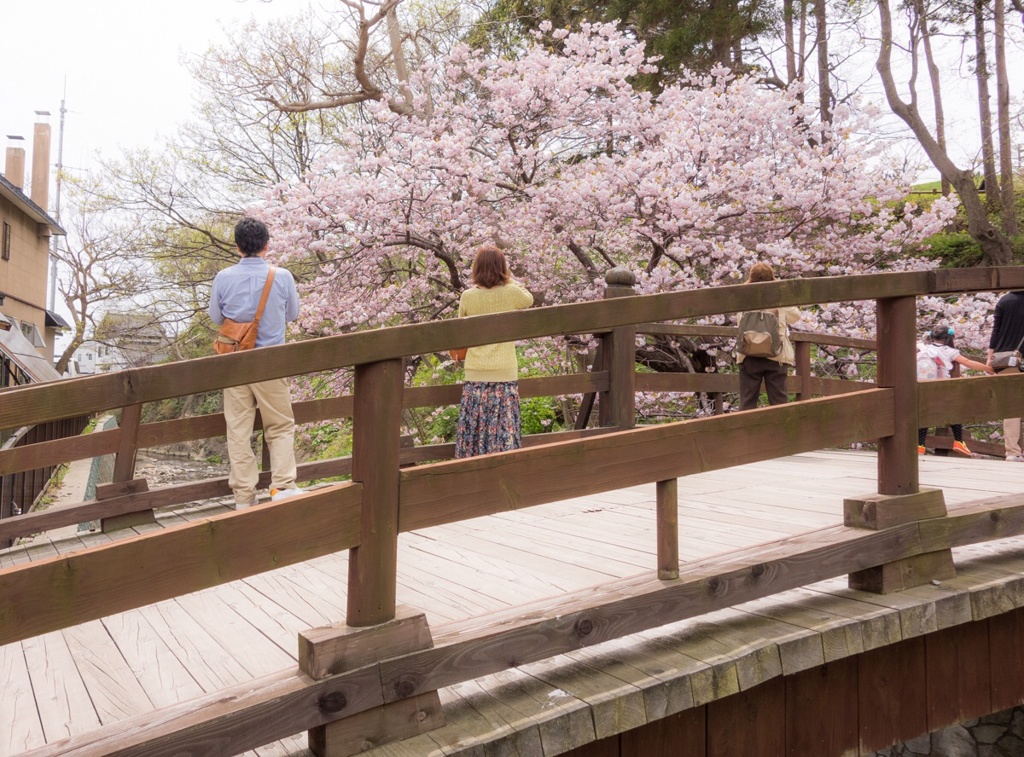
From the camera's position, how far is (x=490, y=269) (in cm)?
484

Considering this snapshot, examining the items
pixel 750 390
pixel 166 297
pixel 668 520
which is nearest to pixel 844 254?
pixel 750 390

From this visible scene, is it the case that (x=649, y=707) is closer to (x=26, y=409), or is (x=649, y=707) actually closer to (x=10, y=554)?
(x=26, y=409)

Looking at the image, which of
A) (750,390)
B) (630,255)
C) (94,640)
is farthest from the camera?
(630,255)

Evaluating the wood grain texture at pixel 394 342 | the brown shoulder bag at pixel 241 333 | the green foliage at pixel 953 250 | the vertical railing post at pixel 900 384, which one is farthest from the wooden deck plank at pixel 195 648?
the green foliage at pixel 953 250

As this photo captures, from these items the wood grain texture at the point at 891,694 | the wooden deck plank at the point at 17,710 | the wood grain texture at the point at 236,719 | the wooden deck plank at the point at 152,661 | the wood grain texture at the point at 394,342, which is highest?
the wood grain texture at the point at 394,342

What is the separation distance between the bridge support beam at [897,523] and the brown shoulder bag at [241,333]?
312 centimetres

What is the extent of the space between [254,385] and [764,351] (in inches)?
152

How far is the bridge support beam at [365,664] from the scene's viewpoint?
6.57 feet

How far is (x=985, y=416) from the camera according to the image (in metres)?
3.17

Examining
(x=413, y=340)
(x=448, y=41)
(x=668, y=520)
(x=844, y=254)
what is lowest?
(x=668, y=520)

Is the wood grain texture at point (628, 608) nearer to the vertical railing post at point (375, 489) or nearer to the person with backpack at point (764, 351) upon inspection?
the vertical railing post at point (375, 489)

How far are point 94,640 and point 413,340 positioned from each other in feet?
5.82

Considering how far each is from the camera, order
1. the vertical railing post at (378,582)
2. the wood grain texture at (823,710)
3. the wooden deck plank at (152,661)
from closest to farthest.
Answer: the vertical railing post at (378,582) < the wooden deck plank at (152,661) < the wood grain texture at (823,710)

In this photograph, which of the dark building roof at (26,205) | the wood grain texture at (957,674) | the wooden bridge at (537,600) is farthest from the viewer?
the dark building roof at (26,205)
